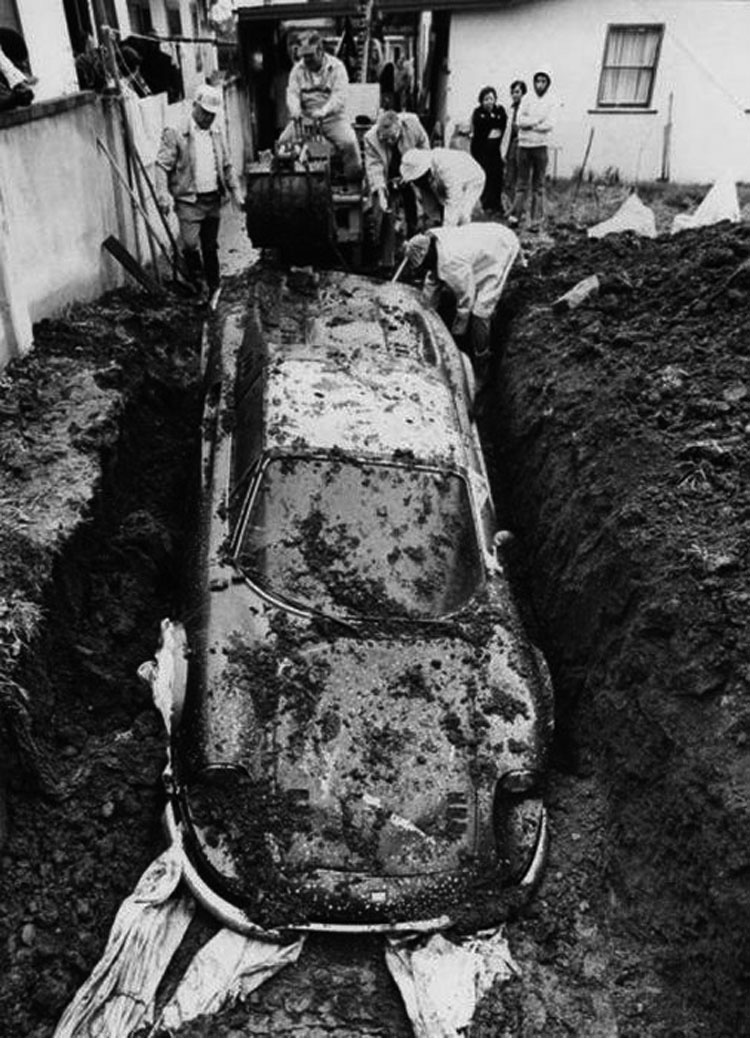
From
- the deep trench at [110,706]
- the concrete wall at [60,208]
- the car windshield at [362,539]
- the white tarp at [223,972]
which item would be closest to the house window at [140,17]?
the concrete wall at [60,208]

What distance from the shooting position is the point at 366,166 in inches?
402

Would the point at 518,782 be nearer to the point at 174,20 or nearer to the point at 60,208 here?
the point at 60,208

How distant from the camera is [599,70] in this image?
47.8 ft

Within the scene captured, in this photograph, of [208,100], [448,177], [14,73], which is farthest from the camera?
[448,177]

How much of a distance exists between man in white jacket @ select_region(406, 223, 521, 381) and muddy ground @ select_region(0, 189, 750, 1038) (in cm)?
122

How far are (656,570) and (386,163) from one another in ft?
23.9

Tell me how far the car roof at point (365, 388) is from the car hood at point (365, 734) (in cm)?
118

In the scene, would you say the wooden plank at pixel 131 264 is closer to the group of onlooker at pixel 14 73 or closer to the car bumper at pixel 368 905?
the group of onlooker at pixel 14 73

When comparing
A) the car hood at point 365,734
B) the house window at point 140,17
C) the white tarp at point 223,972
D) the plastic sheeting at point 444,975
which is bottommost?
the plastic sheeting at point 444,975

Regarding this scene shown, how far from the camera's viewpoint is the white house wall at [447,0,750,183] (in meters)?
14.1

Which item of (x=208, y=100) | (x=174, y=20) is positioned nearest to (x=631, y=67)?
(x=174, y=20)

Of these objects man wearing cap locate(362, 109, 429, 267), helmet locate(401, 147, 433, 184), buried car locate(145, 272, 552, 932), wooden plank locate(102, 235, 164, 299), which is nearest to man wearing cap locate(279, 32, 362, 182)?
man wearing cap locate(362, 109, 429, 267)

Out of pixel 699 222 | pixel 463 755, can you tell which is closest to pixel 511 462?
pixel 463 755

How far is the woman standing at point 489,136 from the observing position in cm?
1254
